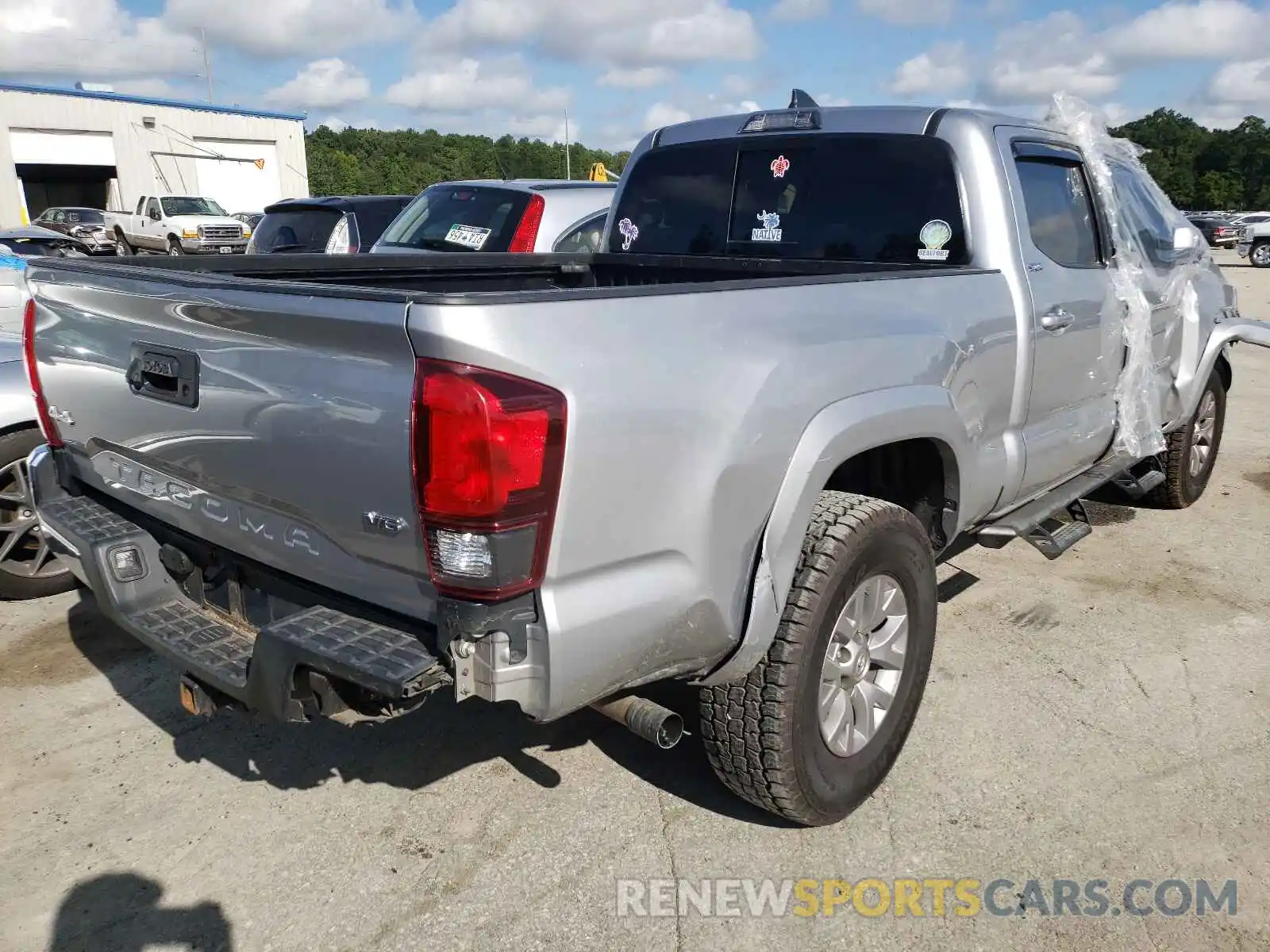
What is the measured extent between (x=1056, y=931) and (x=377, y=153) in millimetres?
80005

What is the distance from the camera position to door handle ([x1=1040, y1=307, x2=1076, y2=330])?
361 cm

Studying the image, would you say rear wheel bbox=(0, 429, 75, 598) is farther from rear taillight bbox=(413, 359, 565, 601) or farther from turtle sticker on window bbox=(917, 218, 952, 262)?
turtle sticker on window bbox=(917, 218, 952, 262)

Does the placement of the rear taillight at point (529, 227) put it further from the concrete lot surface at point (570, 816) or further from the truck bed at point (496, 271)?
the concrete lot surface at point (570, 816)

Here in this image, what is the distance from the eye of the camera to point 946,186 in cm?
354

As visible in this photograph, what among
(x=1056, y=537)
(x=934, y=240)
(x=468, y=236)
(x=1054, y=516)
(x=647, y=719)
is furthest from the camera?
(x=468, y=236)

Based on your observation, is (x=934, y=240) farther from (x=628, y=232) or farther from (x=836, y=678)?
(x=836, y=678)

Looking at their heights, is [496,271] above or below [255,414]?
above

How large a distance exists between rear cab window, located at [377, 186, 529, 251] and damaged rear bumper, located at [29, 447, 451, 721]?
450 cm

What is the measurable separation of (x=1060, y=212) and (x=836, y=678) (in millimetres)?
2343

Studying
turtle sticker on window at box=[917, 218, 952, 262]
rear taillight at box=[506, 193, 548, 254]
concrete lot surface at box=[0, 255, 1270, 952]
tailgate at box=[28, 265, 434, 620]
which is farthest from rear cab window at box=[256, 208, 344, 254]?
turtle sticker on window at box=[917, 218, 952, 262]

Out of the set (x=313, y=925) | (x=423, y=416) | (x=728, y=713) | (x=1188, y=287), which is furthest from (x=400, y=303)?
(x=1188, y=287)

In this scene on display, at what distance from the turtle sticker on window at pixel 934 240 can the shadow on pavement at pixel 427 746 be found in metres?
1.80

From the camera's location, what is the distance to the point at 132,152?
40562 millimetres

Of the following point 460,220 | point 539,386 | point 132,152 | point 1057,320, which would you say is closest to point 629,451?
point 539,386
